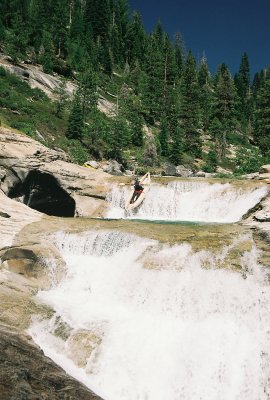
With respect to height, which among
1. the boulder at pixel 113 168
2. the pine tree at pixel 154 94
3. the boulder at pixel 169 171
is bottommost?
the boulder at pixel 113 168

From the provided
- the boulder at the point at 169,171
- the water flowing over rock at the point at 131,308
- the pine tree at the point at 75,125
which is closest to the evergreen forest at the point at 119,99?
the pine tree at the point at 75,125

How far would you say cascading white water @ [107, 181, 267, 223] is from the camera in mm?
23688

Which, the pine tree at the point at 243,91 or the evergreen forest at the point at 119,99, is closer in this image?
the evergreen forest at the point at 119,99

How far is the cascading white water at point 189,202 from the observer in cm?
2369

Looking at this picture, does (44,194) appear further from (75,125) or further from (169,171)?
(75,125)

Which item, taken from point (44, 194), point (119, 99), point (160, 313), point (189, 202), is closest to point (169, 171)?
point (189, 202)

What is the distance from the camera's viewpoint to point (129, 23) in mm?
93000

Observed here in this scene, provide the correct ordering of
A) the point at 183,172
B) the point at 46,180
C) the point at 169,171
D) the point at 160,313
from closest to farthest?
the point at 160,313
the point at 46,180
the point at 169,171
the point at 183,172

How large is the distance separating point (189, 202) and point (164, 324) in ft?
44.9

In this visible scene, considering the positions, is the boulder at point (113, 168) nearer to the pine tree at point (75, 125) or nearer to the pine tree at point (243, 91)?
the pine tree at point (75, 125)

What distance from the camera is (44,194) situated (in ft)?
85.1

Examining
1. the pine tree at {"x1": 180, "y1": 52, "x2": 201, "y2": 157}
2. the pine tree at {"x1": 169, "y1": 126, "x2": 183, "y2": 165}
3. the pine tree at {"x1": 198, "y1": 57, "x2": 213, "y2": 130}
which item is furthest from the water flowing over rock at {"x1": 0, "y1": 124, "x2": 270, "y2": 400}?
the pine tree at {"x1": 198, "y1": 57, "x2": 213, "y2": 130}

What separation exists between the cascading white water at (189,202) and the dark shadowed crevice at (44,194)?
2931 millimetres

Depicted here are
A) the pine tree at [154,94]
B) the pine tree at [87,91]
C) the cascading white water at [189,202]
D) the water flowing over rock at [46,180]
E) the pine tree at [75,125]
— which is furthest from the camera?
the pine tree at [154,94]
